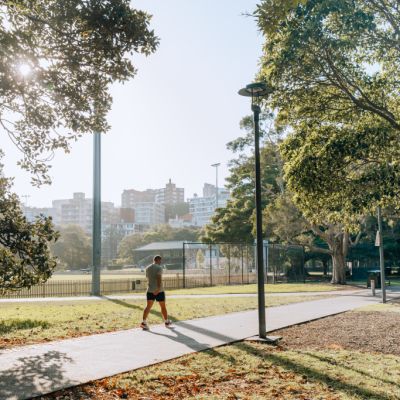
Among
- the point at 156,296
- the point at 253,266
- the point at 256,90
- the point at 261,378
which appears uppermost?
the point at 256,90

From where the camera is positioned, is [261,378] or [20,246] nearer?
[261,378]

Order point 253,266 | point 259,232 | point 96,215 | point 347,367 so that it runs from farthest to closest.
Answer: point 253,266
point 96,215
point 259,232
point 347,367

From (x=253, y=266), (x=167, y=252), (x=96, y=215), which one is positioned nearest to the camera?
(x=96, y=215)

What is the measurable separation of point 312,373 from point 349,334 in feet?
13.3

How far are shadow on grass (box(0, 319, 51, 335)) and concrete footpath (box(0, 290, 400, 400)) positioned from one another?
262 cm

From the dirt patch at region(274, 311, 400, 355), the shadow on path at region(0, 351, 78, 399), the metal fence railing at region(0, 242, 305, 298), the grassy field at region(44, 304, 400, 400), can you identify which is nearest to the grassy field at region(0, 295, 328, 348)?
the shadow on path at region(0, 351, 78, 399)

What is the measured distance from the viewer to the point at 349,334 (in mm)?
10508

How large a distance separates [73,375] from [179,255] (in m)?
76.7

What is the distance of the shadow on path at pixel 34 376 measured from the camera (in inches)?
231

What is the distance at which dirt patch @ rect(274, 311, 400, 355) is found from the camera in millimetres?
9109

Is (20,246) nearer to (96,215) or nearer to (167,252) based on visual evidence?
(96,215)

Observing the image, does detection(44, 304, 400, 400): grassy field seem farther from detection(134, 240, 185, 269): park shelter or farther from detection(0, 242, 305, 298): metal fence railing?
detection(134, 240, 185, 269): park shelter

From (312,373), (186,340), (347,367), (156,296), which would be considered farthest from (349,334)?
(156,296)

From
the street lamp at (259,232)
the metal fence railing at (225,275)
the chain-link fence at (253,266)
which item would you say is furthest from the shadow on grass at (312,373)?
A: the chain-link fence at (253,266)
